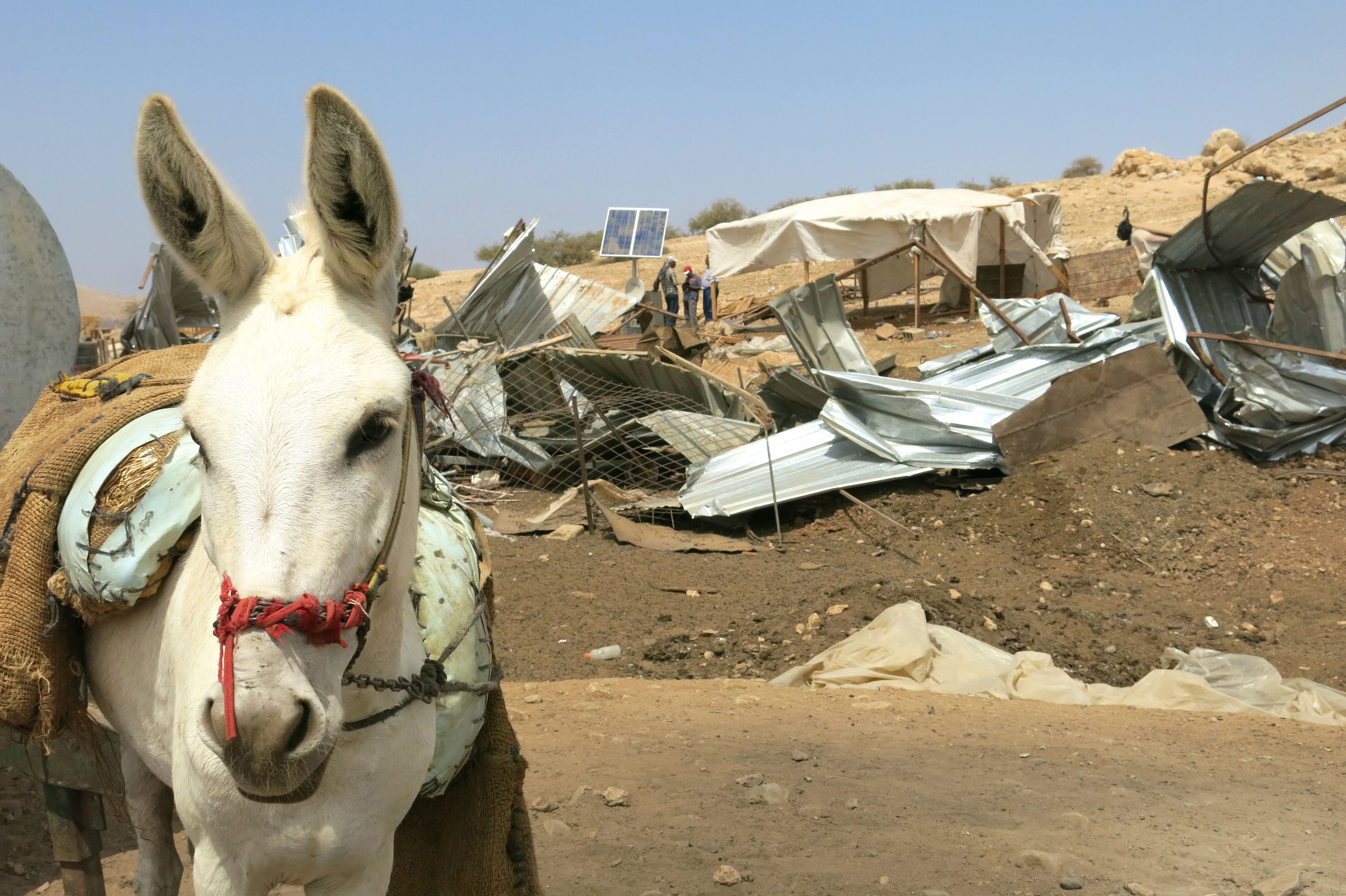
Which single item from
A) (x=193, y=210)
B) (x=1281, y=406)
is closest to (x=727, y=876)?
(x=193, y=210)

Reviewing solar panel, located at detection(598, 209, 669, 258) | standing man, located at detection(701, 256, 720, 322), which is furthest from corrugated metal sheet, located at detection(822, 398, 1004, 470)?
standing man, located at detection(701, 256, 720, 322)

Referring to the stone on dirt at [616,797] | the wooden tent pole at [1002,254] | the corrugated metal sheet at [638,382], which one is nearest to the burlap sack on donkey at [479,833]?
the stone on dirt at [616,797]

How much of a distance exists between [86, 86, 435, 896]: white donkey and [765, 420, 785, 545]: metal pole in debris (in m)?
6.23

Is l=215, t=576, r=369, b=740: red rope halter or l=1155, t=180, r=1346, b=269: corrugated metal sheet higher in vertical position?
l=1155, t=180, r=1346, b=269: corrugated metal sheet

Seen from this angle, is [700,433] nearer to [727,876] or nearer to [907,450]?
[907,450]

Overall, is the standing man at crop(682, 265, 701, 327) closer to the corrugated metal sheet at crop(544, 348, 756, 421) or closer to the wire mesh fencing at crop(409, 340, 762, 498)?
the wire mesh fencing at crop(409, 340, 762, 498)

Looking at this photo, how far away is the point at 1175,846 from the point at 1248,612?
11.7 ft

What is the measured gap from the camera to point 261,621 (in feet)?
4.51

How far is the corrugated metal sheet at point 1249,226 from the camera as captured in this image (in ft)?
26.3

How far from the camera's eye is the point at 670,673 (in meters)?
5.84

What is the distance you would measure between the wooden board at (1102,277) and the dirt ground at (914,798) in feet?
46.2

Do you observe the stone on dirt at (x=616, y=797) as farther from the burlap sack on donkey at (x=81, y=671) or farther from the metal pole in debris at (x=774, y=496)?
the metal pole in debris at (x=774, y=496)

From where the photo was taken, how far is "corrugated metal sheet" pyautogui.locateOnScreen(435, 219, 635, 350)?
1244 cm

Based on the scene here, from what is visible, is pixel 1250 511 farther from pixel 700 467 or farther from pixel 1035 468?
pixel 700 467
